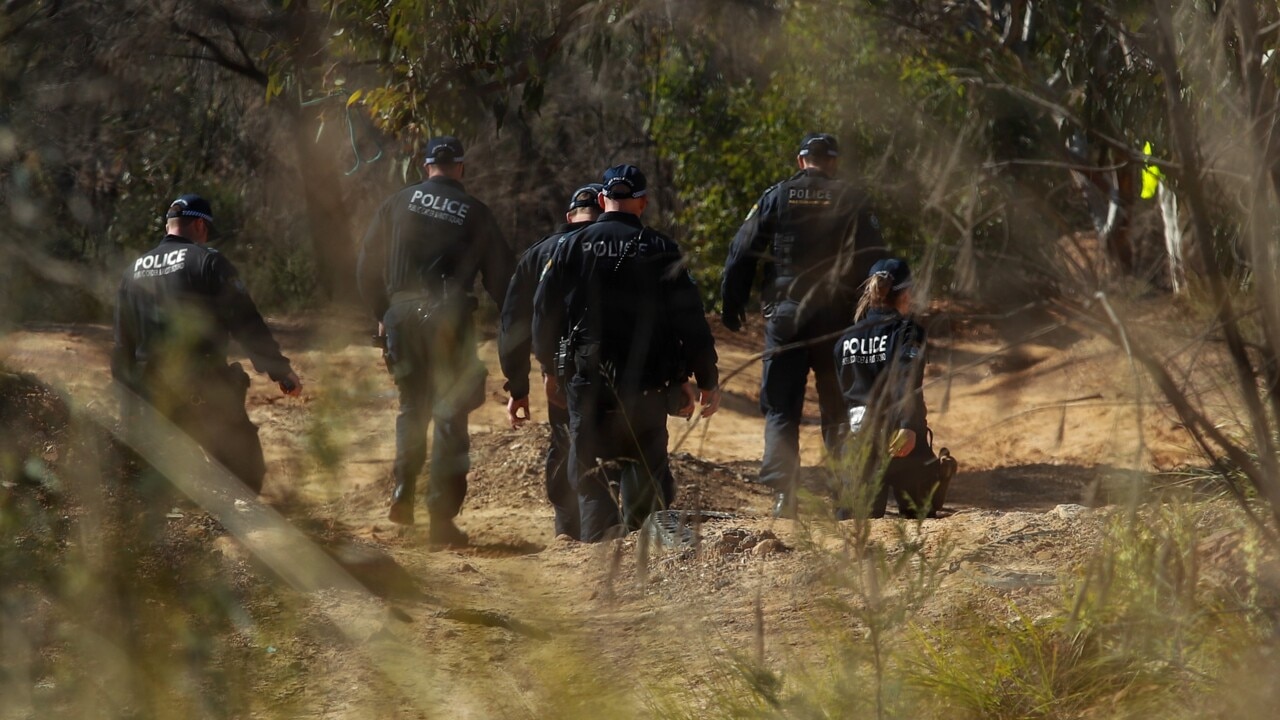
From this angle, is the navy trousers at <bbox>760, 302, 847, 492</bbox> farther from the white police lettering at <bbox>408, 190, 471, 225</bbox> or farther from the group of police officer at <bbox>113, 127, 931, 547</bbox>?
the white police lettering at <bbox>408, 190, 471, 225</bbox>

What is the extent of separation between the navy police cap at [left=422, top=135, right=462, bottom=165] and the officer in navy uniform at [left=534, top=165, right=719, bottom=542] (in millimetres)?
1262

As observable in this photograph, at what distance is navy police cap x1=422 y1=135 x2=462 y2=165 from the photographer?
6734 mm

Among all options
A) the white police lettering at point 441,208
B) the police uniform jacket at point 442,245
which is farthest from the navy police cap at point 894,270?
the white police lettering at point 441,208

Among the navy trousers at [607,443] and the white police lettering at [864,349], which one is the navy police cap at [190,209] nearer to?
the navy trousers at [607,443]

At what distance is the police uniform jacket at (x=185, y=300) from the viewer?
5840mm

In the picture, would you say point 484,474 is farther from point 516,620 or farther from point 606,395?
point 516,620

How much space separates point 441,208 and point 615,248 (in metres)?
1.34

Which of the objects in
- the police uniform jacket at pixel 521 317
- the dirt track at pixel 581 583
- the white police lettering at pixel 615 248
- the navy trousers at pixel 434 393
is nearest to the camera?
the dirt track at pixel 581 583

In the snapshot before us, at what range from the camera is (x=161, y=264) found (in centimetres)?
616

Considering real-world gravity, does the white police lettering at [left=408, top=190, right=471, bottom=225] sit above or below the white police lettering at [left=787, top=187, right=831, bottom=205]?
below

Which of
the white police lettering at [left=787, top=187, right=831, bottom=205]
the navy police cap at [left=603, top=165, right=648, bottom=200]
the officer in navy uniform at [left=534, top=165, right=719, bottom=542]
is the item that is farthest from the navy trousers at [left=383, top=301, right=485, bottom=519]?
the white police lettering at [left=787, top=187, right=831, bottom=205]

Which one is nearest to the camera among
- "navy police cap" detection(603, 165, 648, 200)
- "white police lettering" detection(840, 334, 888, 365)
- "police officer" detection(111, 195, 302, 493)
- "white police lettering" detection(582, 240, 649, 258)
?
"white police lettering" detection(582, 240, 649, 258)

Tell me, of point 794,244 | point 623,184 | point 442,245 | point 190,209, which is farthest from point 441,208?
point 794,244

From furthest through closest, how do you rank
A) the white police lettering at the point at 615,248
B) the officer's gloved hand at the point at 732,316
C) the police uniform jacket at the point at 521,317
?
the officer's gloved hand at the point at 732,316 → the police uniform jacket at the point at 521,317 → the white police lettering at the point at 615,248
